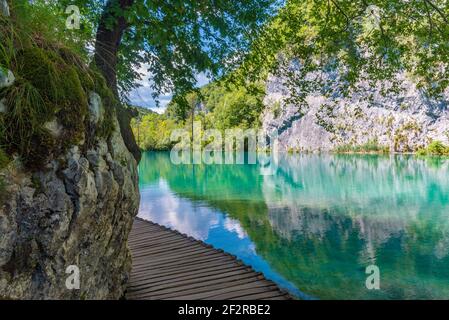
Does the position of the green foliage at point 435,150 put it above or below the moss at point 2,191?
above

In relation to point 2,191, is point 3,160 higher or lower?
higher

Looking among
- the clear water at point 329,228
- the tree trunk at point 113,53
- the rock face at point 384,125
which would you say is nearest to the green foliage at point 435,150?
the rock face at point 384,125

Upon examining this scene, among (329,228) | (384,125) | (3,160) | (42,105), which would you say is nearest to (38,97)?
(42,105)

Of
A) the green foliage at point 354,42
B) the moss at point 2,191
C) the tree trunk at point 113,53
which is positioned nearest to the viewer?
the moss at point 2,191

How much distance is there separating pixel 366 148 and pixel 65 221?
8194 cm

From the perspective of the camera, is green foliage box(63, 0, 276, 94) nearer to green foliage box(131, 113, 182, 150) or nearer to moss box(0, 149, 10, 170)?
moss box(0, 149, 10, 170)

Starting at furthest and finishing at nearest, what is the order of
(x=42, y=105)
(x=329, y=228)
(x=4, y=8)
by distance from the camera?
(x=329, y=228), (x=42, y=105), (x=4, y=8)

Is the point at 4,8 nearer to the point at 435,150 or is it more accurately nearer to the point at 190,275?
the point at 190,275

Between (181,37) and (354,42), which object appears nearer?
(181,37)

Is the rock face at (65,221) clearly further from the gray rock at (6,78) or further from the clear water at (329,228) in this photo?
the clear water at (329,228)

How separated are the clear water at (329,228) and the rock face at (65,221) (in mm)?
7088

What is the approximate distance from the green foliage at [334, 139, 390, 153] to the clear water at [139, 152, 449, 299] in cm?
4439

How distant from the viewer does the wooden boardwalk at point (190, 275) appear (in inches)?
264

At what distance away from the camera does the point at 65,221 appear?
3842 mm
